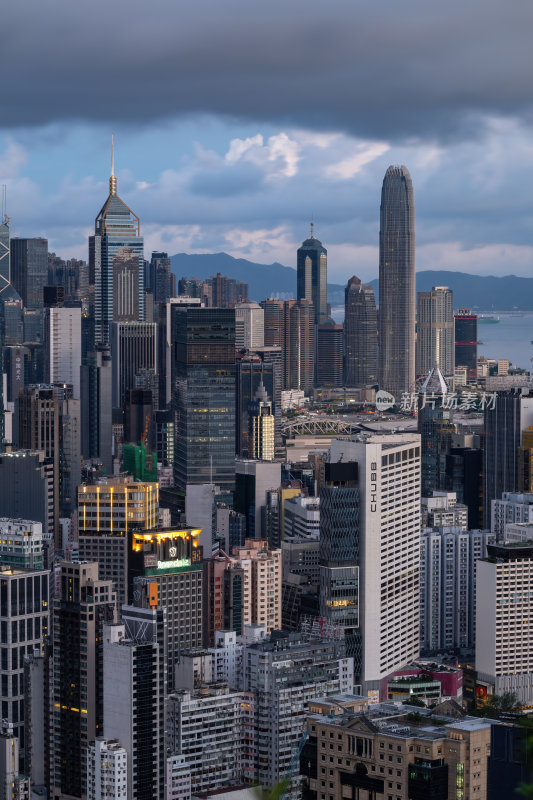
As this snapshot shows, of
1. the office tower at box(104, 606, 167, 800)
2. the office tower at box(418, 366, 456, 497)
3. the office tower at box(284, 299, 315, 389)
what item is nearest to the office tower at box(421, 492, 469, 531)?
the office tower at box(418, 366, 456, 497)

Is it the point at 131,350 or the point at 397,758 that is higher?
the point at 131,350

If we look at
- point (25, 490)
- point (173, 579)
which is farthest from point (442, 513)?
point (25, 490)

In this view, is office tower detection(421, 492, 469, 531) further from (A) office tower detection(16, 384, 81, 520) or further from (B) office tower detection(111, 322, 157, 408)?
(B) office tower detection(111, 322, 157, 408)

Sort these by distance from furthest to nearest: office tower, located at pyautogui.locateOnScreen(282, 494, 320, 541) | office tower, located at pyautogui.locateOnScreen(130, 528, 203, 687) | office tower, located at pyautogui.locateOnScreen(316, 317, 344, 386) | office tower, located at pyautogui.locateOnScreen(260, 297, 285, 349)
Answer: office tower, located at pyautogui.locateOnScreen(316, 317, 344, 386), office tower, located at pyautogui.locateOnScreen(260, 297, 285, 349), office tower, located at pyautogui.locateOnScreen(282, 494, 320, 541), office tower, located at pyautogui.locateOnScreen(130, 528, 203, 687)

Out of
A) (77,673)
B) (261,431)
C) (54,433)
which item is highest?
(54,433)

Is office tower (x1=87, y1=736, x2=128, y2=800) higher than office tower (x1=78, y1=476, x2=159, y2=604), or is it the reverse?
office tower (x1=78, y1=476, x2=159, y2=604)

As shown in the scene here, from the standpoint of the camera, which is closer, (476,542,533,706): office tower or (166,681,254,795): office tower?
(166,681,254,795): office tower

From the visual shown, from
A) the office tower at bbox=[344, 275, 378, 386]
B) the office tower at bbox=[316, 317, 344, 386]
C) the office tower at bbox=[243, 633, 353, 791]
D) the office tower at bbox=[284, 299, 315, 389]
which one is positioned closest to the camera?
the office tower at bbox=[243, 633, 353, 791]

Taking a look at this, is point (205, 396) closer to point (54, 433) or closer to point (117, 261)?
point (54, 433)
